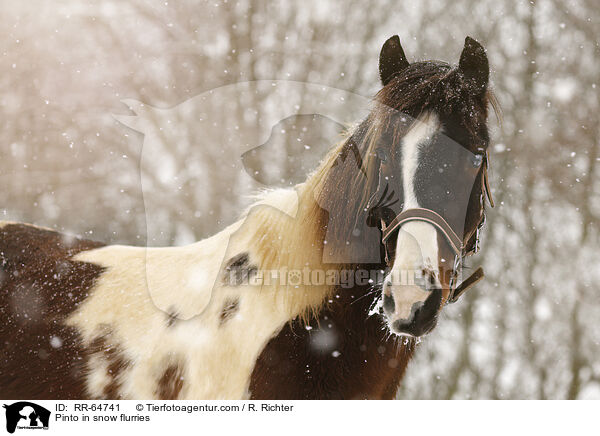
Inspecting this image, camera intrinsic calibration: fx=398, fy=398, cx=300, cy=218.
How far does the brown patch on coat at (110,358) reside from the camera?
1.55 m

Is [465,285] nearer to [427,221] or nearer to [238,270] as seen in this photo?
[427,221]

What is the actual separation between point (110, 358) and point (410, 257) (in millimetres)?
1246

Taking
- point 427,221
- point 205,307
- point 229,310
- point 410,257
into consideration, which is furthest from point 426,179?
point 205,307

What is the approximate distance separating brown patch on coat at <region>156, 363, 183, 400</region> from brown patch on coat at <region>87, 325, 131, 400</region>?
168 millimetres

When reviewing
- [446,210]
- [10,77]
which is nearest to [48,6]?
[10,77]

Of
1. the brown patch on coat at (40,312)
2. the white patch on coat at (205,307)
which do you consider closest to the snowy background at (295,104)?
the brown patch on coat at (40,312)

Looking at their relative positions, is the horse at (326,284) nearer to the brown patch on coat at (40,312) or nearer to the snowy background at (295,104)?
the brown patch on coat at (40,312)

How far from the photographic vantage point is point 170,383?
1480 mm

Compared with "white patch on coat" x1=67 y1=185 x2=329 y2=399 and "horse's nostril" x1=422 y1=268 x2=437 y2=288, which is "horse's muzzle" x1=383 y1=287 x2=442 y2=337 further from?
"white patch on coat" x1=67 y1=185 x2=329 y2=399

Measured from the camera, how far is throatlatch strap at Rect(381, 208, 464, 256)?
1.19 metres

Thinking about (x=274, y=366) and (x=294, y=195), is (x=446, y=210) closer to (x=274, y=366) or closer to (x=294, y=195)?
(x=294, y=195)

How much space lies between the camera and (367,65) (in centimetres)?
327

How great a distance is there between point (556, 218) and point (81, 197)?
4048mm
